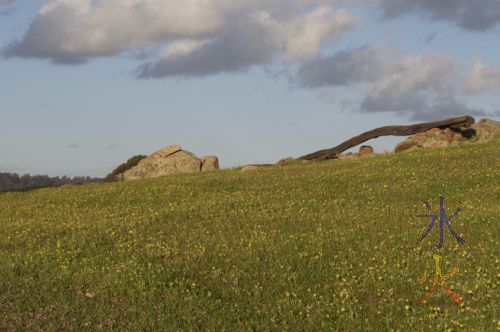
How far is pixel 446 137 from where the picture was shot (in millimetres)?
58812

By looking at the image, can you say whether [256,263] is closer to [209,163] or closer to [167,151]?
[209,163]

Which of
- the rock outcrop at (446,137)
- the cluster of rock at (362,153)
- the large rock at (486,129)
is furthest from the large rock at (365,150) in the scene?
the large rock at (486,129)

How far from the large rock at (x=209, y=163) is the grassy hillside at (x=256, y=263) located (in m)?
30.7

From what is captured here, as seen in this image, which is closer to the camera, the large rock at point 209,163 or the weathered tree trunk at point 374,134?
the weathered tree trunk at point 374,134

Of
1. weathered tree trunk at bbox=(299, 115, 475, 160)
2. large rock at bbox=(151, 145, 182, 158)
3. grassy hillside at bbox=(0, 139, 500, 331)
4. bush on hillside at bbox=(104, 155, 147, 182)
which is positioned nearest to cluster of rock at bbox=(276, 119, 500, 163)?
weathered tree trunk at bbox=(299, 115, 475, 160)

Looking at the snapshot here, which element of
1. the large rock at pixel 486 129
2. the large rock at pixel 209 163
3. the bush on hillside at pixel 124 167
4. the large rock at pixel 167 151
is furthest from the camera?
the large rock at pixel 167 151

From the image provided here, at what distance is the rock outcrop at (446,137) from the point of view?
58.1 metres

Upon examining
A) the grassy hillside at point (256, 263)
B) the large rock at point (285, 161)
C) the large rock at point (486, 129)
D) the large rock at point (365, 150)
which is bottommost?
the grassy hillside at point (256, 263)

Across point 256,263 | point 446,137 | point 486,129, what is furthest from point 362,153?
point 256,263

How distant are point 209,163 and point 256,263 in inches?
1818

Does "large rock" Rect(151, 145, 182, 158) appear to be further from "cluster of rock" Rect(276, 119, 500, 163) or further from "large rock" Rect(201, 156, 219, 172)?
"cluster of rock" Rect(276, 119, 500, 163)

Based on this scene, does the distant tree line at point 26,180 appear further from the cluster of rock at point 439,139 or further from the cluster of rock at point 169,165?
the cluster of rock at point 439,139

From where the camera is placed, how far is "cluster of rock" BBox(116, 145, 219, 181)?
63.7 meters

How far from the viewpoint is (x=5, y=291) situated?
60.1 ft
